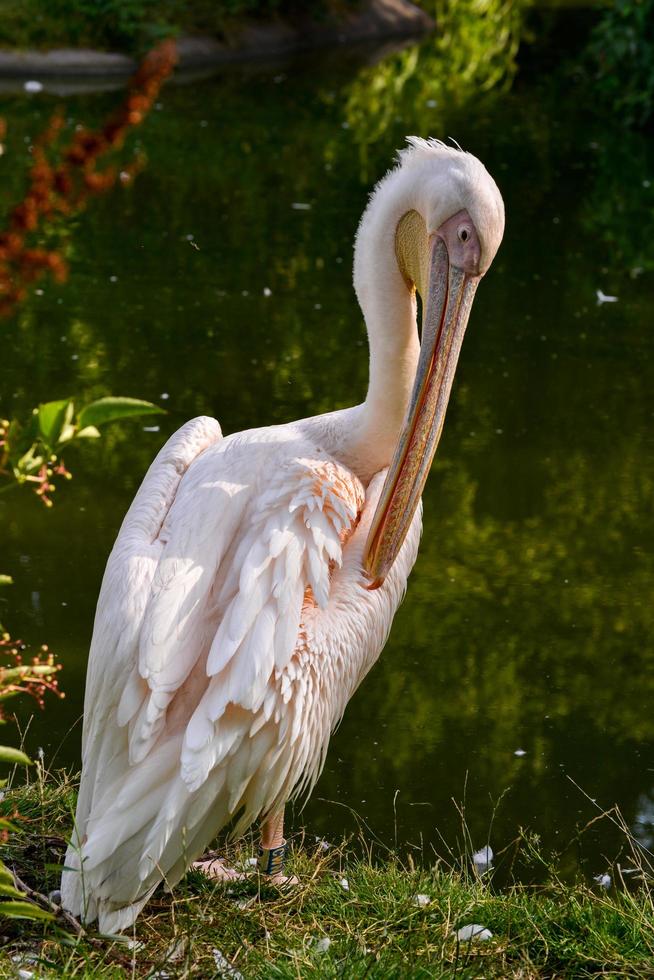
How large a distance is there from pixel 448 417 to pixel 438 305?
281 cm

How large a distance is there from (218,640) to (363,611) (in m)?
0.39

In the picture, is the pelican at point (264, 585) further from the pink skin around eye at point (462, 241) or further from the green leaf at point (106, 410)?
the green leaf at point (106, 410)

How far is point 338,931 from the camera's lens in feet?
8.54

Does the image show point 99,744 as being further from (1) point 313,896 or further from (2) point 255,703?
(1) point 313,896

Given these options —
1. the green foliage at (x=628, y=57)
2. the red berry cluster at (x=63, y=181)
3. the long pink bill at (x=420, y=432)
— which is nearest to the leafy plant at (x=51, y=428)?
the red berry cluster at (x=63, y=181)

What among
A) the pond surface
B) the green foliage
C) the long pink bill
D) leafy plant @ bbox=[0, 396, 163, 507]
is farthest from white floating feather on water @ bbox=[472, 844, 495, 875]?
the green foliage

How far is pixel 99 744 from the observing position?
258cm

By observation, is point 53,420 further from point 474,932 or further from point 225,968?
Answer: point 474,932

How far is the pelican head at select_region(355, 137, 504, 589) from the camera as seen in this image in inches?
112

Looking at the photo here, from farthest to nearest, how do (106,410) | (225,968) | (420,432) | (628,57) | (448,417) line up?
(628,57)
(448,417)
(420,432)
(225,968)
(106,410)

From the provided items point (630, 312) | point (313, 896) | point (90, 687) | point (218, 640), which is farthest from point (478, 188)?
point (630, 312)

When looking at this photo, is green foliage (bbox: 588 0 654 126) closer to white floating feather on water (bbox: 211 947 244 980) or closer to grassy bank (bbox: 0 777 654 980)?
grassy bank (bbox: 0 777 654 980)

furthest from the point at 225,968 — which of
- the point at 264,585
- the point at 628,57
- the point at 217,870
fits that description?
the point at 628,57

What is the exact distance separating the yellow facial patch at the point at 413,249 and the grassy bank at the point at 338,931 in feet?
4.26
